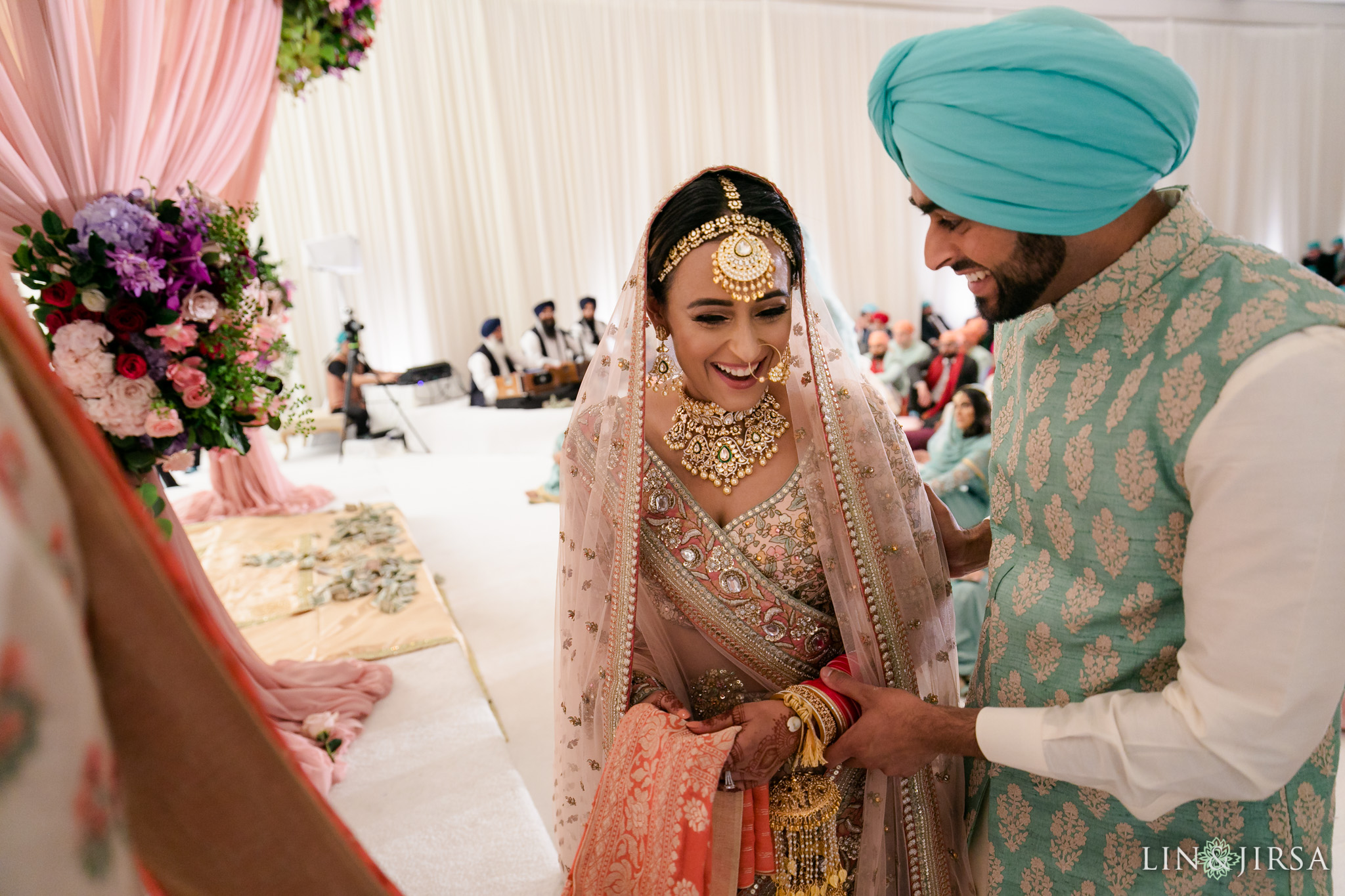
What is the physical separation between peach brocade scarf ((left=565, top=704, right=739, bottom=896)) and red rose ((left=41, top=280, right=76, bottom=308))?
1611 millimetres

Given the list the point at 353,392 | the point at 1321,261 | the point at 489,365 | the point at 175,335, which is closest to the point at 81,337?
the point at 175,335

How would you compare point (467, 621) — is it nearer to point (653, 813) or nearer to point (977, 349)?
point (653, 813)

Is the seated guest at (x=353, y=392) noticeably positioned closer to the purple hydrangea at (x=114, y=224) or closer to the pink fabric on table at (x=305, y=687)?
the pink fabric on table at (x=305, y=687)

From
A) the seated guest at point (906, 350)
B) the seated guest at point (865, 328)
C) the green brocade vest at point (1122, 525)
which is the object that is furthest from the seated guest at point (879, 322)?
the green brocade vest at point (1122, 525)

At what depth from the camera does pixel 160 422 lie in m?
1.83

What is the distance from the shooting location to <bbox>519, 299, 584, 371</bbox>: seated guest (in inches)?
307

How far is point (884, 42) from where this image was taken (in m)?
9.59

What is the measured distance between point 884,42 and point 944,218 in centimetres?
1019

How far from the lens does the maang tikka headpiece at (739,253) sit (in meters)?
1.10

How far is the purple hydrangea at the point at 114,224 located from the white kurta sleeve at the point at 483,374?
17.1 ft

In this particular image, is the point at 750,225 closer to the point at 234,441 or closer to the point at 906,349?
the point at 234,441

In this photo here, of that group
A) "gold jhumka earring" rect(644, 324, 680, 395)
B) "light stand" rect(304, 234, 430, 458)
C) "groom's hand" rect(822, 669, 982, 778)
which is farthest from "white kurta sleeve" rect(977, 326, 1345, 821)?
"light stand" rect(304, 234, 430, 458)

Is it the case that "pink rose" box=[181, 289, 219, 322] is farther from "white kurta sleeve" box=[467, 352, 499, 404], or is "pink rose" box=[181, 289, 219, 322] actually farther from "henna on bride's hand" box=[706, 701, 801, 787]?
"white kurta sleeve" box=[467, 352, 499, 404]

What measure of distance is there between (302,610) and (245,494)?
5.08 ft
